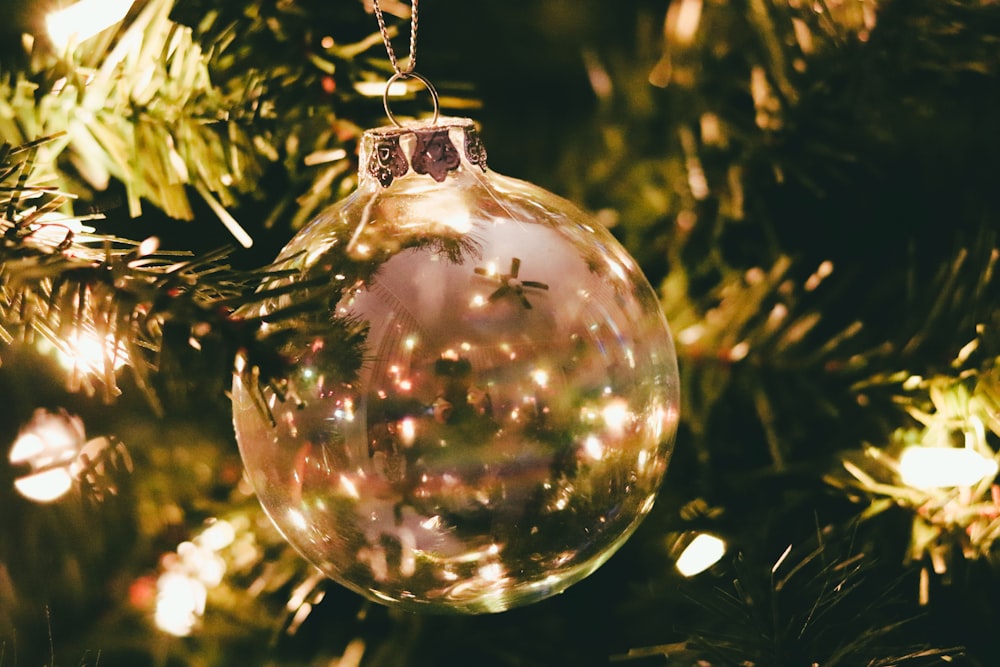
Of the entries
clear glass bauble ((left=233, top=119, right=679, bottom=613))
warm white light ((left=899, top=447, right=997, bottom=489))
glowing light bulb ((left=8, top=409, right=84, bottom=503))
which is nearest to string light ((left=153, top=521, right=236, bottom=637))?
glowing light bulb ((left=8, top=409, right=84, bottom=503))

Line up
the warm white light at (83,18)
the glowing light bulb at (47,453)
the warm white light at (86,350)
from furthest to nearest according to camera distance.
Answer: the glowing light bulb at (47,453), the warm white light at (83,18), the warm white light at (86,350)

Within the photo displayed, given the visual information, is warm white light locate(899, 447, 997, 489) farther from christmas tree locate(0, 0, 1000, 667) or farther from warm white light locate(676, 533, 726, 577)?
warm white light locate(676, 533, 726, 577)

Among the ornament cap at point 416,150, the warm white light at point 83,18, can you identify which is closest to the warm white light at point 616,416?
the ornament cap at point 416,150

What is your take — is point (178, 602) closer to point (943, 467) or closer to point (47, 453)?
point (47, 453)

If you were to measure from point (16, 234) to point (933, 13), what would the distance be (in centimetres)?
53

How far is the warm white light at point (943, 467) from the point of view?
1.55 ft

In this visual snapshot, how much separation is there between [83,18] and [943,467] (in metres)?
0.56

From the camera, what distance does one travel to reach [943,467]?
0.49 meters

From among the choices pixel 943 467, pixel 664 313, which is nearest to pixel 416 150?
pixel 664 313

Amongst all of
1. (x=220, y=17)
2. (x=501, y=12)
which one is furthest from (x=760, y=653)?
(x=501, y=12)

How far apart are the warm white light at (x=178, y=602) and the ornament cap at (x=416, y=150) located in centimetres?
38

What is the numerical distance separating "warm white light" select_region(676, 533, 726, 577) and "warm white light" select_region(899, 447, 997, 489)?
12 centimetres

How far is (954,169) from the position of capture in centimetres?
62

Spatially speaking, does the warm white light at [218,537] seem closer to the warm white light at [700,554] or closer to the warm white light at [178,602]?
the warm white light at [178,602]
